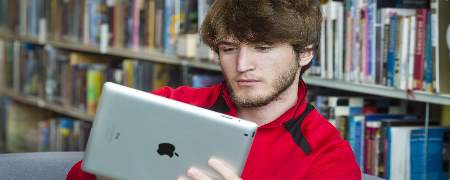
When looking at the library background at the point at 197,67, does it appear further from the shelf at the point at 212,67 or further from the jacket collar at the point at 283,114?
the jacket collar at the point at 283,114

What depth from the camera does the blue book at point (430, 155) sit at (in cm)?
169

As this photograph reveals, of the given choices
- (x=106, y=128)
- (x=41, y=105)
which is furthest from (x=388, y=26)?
(x=41, y=105)

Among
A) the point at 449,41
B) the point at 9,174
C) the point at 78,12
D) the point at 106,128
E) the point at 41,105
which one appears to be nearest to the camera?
the point at 106,128

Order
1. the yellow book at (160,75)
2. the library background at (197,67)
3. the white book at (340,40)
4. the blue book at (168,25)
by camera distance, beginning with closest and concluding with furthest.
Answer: the library background at (197,67) → the white book at (340,40) → the blue book at (168,25) → the yellow book at (160,75)

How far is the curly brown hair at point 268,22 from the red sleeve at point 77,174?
36cm

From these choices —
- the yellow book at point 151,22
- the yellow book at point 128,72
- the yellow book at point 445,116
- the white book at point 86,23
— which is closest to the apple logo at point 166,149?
the yellow book at point 445,116

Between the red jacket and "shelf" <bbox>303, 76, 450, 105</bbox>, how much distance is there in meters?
0.33

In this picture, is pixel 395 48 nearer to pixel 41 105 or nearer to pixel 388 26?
pixel 388 26

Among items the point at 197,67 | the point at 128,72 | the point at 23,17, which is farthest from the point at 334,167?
the point at 23,17

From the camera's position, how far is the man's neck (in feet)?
4.53

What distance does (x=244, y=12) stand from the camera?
1.37 m

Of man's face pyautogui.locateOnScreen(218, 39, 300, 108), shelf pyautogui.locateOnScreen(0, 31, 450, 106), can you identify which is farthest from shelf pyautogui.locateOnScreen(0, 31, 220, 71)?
man's face pyautogui.locateOnScreen(218, 39, 300, 108)

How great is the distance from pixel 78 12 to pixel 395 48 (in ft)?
6.71

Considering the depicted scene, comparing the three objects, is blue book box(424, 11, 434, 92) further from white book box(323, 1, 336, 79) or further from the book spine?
white book box(323, 1, 336, 79)
